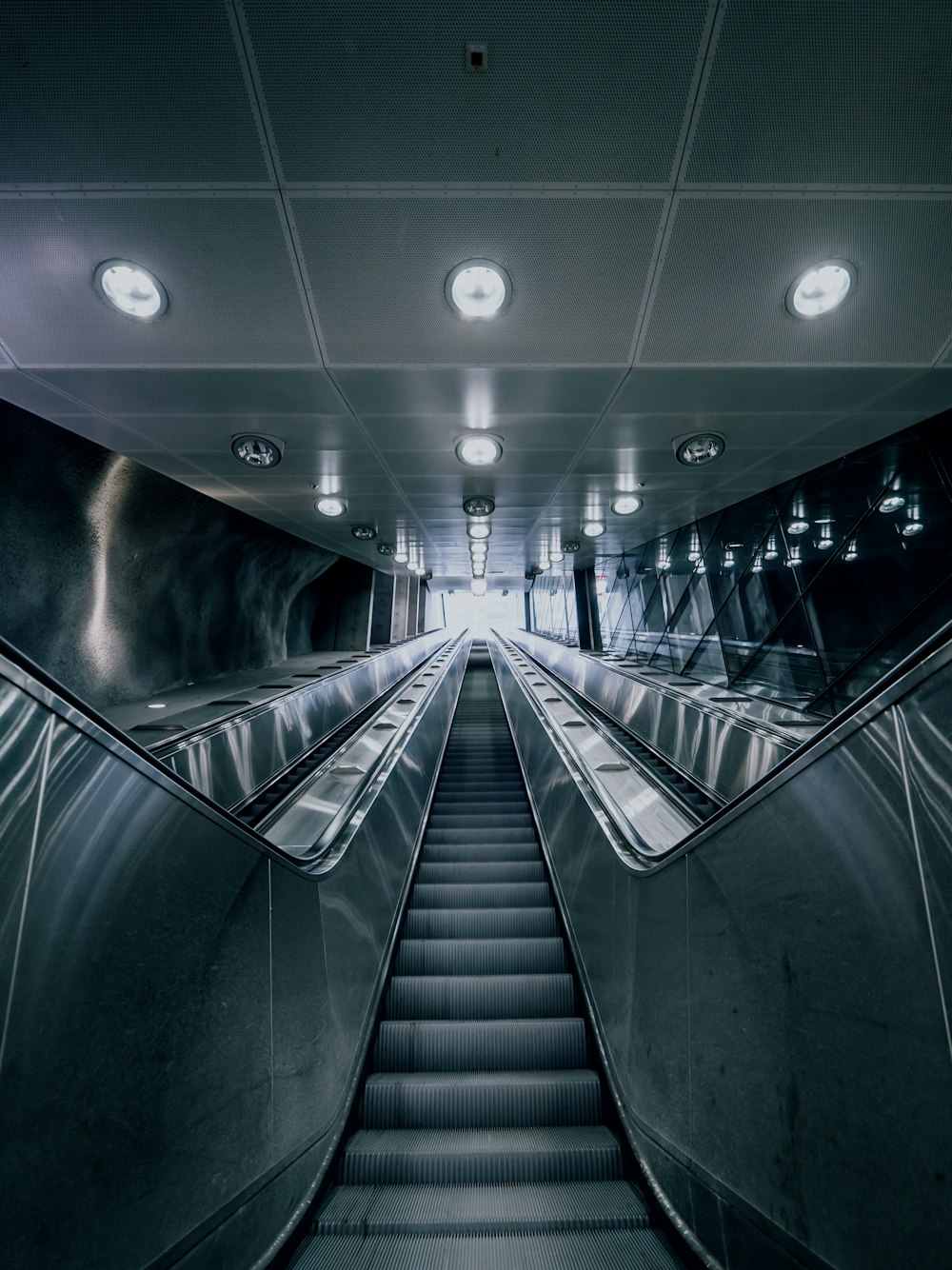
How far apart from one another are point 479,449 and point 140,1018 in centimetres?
428

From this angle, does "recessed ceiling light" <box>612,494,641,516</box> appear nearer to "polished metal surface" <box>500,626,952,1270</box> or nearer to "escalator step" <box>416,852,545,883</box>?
"escalator step" <box>416,852,545,883</box>

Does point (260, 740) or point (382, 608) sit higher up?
point (382, 608)

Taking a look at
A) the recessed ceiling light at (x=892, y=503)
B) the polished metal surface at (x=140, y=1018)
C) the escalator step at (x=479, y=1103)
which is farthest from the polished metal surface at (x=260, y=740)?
the recessed ceiling light at (x=892, y=503)

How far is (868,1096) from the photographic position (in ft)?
3.71

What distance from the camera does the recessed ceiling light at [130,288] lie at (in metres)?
2.69

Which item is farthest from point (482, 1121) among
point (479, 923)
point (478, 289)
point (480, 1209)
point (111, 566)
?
point (111, 566)

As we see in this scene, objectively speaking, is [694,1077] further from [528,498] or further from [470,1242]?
[528,498]

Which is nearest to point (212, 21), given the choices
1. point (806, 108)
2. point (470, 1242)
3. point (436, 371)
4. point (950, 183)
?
point (436, 371)

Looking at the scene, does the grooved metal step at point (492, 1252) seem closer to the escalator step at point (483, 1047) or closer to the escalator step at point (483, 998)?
the escalator step at point (483, 1047)

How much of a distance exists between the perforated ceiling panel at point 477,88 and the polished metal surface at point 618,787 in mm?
3094

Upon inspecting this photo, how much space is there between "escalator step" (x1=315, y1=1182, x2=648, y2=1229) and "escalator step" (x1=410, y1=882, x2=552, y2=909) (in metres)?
1.89

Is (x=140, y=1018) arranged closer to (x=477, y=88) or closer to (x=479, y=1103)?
(x=479, y=1103)

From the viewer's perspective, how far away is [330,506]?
6340 mm

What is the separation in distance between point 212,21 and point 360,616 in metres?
13.3
